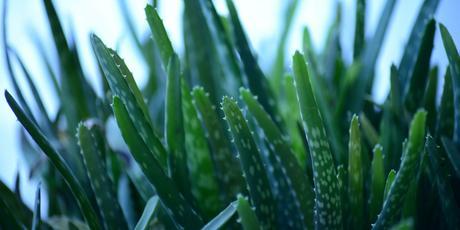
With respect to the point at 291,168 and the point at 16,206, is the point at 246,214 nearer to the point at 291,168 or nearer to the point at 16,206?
the point at 291,168

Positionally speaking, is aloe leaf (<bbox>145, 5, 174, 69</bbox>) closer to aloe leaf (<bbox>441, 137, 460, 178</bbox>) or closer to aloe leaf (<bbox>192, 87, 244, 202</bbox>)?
aloe leaf (<bbox>192, 87, 244, 202</bbox>)

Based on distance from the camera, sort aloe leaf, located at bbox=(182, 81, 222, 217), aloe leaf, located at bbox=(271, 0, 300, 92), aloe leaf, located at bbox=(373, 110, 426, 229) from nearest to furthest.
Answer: aloe leaf, located at bbox=(373, 110, 426, 229), aloe leaf, located at bbox=(182, 81, 222, 217), aloe leaf, located at bbox=(271, 0, 300, 92)

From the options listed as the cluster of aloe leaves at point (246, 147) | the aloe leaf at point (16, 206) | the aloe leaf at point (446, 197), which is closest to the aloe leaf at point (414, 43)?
the cluster of aloe leaves at point (246, 147)

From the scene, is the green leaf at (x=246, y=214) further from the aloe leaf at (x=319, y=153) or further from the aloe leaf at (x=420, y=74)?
the aloe leaf at (x=420, y=74)

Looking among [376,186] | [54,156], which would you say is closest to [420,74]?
[376,186]

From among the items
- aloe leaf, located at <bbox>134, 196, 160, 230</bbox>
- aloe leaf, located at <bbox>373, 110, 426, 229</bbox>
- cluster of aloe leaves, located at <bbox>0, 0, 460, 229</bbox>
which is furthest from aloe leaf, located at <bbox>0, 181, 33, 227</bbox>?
aloe leaf, located at <bbox>373, 110, 426, 229</bbox>

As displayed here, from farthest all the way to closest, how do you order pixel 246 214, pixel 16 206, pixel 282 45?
pixel 282 45 → pixel 16 206 → pixel 246 214

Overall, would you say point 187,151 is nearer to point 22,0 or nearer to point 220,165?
point 220,165
